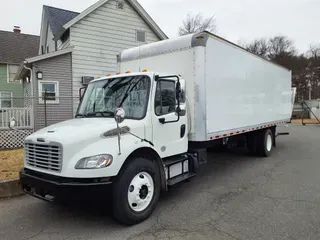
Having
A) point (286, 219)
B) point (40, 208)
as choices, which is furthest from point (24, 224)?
point (286, 219)

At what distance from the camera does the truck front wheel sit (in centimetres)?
369

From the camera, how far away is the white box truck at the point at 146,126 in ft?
11.8

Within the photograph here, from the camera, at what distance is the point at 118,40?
47.4 feet

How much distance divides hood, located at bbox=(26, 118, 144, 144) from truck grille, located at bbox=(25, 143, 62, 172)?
0.40 feet

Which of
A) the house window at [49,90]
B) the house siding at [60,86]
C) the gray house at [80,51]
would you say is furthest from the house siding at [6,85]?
the house siding at [60,86]

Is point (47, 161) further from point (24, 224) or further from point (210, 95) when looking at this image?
point (210, 95)

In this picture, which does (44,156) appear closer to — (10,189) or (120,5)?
(10,189)

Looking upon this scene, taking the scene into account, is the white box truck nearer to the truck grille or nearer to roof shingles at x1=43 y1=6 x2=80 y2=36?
the truck grille

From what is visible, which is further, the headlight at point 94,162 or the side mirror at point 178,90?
the side mirror at point 178,90

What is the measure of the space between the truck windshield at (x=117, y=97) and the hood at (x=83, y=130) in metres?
0.26

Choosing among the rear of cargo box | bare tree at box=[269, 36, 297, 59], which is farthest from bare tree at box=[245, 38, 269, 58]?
the rear of cargo box

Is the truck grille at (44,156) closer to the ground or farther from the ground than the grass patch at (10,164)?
farther from the ground

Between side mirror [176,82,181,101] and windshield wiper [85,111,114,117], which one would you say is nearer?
windshield wiper [85,111,114,117]

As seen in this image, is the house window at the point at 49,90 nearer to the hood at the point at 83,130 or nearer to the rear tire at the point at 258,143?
the hood at the point at 83,130
